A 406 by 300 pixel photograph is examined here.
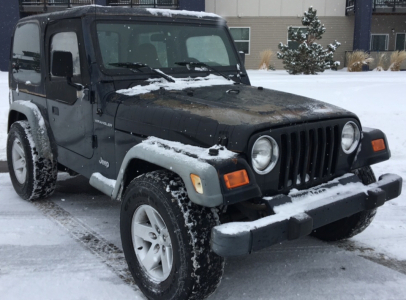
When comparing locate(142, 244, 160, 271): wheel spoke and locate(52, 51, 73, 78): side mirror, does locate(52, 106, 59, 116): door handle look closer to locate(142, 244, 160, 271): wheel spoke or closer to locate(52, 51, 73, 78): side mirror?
locate(52, 51, 73, 78): side mirror

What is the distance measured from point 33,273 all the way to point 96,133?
1.21 metres

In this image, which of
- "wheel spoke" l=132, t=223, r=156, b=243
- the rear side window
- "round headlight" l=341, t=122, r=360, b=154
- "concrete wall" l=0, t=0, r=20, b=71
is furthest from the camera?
"concrete wall" l=0, t=0, r=20, b=71

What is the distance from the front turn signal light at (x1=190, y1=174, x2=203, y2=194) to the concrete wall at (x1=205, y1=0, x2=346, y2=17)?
2036cm

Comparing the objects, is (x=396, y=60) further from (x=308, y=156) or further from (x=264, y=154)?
(x=264, y=154)

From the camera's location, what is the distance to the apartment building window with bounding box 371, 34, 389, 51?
23.9 meters

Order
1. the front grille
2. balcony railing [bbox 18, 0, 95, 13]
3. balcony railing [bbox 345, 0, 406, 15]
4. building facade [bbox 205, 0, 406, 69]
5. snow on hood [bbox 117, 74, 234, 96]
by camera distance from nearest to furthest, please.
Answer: the front grille → snow on hood [bbox 117, 74, 234, 96] → balcony railing [bbox 18, 0, 95, 13] → building facade [bbox 205, 0, 406, 69] → balcony railing [bbox 345, 0, 406, 15]

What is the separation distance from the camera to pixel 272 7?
22.1m

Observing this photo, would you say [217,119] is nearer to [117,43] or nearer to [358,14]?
[117,43]

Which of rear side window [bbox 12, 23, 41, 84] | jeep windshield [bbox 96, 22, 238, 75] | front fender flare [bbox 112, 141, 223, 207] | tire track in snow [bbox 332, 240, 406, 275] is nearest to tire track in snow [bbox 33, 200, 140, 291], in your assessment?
front fender flare [bbox 112, 141, 223, 207]

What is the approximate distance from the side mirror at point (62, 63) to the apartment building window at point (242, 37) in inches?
762

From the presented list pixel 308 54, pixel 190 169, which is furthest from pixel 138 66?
pixel 308 54

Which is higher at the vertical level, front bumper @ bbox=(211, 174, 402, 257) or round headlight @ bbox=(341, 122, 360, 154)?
round headlight @ bbox=(341, 122, 360, 154)

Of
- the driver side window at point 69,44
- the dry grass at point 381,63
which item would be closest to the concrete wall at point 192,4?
the dry grass at point 381,63

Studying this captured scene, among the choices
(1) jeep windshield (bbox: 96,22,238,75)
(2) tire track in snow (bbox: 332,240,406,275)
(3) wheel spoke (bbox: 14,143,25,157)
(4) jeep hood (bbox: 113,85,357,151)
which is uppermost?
(1) jeep windshield (bbox: 96,22,238,75)
